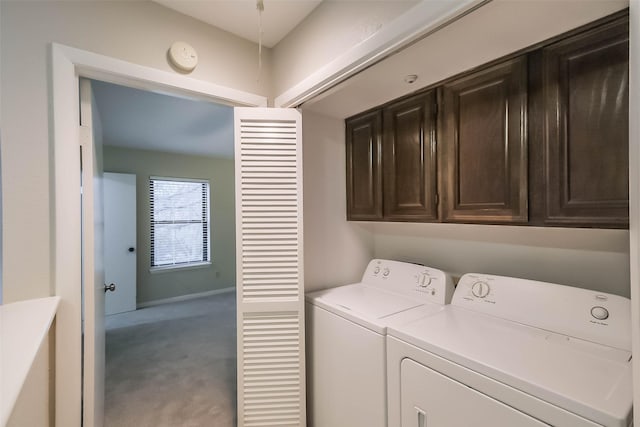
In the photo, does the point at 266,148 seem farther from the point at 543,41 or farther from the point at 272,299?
the point at 543,41

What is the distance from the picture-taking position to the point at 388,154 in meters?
1.78

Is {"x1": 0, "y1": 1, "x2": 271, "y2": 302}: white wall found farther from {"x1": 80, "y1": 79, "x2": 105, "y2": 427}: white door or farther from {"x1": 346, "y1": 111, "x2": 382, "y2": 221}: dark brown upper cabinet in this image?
{"x1": 346, "y1": 111, "x2": 382, "y2": 221}: dark brown upper cabinet

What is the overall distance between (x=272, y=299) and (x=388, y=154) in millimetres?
1149

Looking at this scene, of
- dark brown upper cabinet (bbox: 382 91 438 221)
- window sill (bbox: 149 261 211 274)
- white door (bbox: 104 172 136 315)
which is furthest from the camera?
window sill (bbox: 149 261 211 274)

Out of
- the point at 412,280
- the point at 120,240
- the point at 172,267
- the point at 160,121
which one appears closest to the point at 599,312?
the point at 412,280

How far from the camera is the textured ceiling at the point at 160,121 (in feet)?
8.30

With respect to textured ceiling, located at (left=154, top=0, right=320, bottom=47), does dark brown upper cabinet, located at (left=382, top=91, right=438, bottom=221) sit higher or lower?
lower

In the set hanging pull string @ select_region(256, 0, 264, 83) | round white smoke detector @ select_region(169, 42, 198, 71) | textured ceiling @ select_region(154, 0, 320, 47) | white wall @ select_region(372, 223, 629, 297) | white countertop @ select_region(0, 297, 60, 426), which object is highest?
textured ceiling @ select_region(154, 0, 320, 47)

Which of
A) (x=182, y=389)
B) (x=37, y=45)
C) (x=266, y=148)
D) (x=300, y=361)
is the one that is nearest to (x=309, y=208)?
(x=266, y=148)

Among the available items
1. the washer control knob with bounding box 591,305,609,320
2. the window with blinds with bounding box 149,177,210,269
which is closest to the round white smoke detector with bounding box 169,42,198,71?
the washer control knob with bounding box 591,305,609,320

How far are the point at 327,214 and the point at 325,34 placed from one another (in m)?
1.10

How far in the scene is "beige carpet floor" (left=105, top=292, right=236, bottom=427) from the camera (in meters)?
2.02

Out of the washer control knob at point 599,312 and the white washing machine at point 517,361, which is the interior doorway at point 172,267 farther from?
the washer control knob at point 599,312

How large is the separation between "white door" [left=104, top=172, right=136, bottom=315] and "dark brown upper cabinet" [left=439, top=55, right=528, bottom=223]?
178 inches
